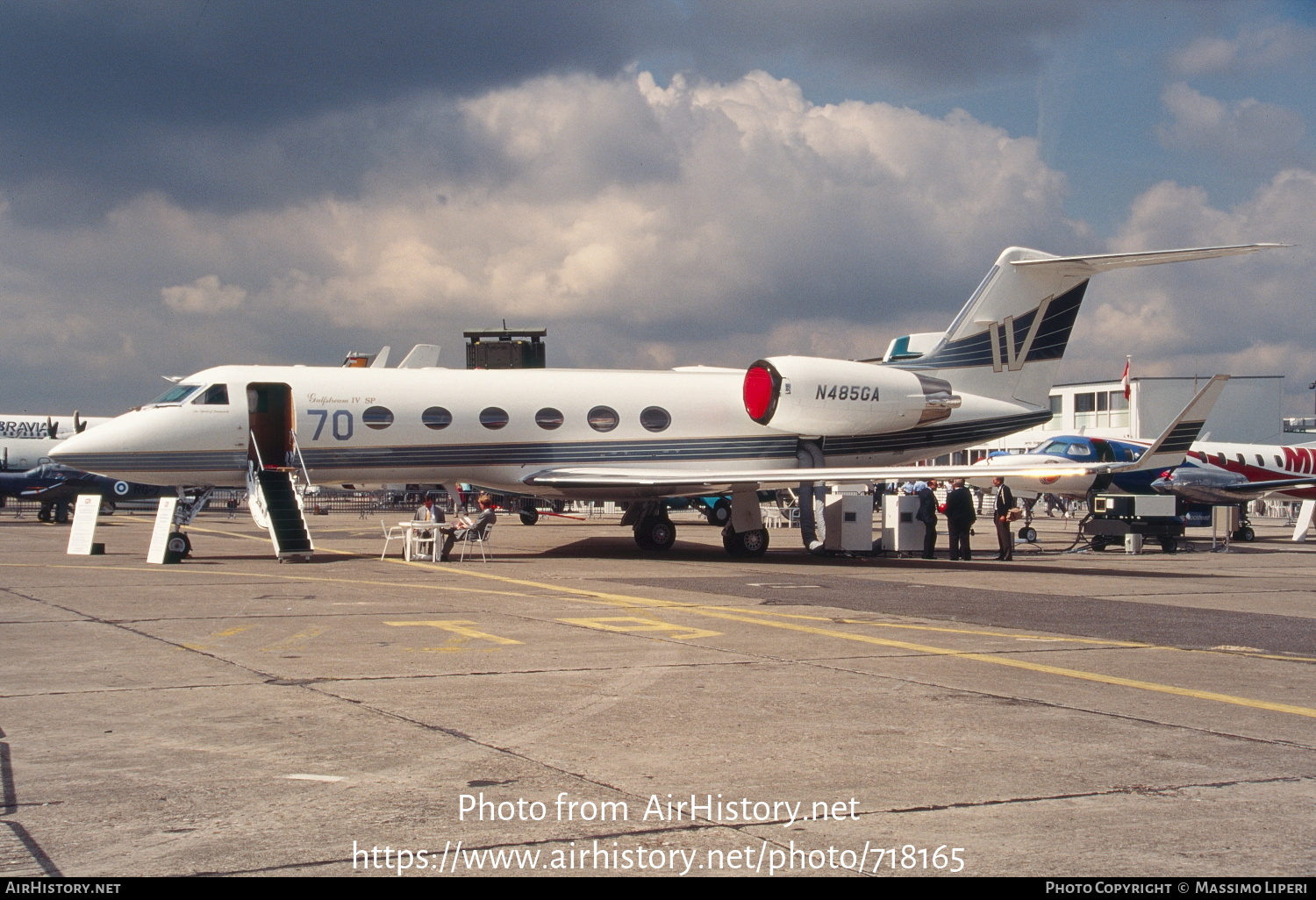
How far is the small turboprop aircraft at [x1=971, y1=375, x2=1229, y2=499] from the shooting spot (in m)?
28.2

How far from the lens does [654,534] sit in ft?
81.9

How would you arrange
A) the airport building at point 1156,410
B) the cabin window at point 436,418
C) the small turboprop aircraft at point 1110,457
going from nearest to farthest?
the cabin window at point 436,418 → the small turboprop aircraft at point 1110,457 → the airport building at point 1156,410

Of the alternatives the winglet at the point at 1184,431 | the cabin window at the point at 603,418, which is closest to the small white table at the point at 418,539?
the cabin window at the point at 603,418

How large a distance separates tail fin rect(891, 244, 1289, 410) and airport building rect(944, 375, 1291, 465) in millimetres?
51766

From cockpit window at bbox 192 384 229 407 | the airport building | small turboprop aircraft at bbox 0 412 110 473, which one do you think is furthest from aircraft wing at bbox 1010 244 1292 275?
the airport building

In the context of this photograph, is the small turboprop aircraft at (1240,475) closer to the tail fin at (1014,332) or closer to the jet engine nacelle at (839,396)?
the tail fin at (1014,332)

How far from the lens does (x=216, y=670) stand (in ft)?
27.1

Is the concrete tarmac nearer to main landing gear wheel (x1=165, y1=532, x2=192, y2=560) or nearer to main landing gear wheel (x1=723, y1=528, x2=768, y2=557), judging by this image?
main landing gear wheel (x1=165, y1=532, x2=192, y2=560)

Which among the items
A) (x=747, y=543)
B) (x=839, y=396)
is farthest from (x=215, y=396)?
(x=839, y=396)

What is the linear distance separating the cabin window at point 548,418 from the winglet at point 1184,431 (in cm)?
1446

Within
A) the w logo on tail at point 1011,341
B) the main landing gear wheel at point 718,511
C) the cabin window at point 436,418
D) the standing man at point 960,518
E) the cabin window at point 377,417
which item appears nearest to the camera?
the cabin window at point 377,417

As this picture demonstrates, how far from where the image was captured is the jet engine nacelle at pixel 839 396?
22219 millimetres

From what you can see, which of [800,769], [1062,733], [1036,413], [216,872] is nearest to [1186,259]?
[1036,413]

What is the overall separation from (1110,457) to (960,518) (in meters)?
11.2
